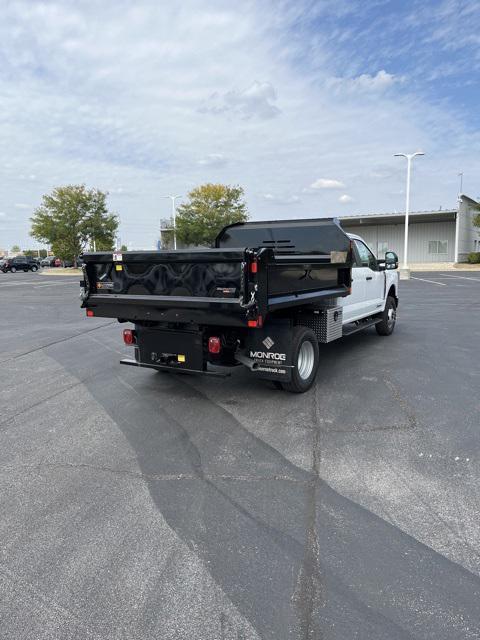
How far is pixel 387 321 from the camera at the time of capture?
9.73 metres

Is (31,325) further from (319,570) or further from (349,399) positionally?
(319,570)

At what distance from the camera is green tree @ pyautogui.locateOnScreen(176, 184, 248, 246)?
4578 centimetres

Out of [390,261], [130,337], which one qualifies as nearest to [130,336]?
[130,337]

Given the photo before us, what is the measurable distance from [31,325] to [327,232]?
8.25m

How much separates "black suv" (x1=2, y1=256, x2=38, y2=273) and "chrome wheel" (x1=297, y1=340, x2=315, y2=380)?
53.1 m

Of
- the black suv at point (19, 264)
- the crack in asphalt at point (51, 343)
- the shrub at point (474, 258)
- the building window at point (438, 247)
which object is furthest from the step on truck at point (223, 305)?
the black suv at point (19, 264)

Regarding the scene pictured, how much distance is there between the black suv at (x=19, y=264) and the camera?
52219mm

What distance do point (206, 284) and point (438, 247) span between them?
5122 cm

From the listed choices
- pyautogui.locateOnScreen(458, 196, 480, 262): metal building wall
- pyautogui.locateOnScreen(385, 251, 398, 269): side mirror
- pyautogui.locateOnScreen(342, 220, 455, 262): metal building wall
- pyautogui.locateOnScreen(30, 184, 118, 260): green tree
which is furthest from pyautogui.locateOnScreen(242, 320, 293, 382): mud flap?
pyautogui.locateOnScreen(342, 220, 455, 262): metal building wall

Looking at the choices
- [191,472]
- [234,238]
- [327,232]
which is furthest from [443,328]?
[191,472]

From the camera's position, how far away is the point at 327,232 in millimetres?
7516

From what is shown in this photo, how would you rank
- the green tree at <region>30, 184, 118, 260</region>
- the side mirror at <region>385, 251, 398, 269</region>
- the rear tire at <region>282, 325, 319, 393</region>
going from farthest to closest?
the green tree at <region>30, 184, 118, 260</region> < the side mirror at <region>385, 251, 398, 269</region> < the rear tire at <region>282, 325, 319, 393</region>

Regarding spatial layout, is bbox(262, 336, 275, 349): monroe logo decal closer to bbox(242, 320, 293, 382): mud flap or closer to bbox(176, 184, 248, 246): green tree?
bbox(242, 320, 293, 382): mud flap

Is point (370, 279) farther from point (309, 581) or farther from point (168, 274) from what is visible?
point (309, 581)
